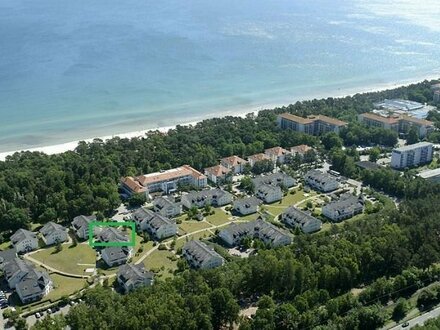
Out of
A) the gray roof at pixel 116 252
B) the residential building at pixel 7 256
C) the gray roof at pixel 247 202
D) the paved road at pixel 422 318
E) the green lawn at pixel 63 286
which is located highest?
the residential building at pixel 7 256

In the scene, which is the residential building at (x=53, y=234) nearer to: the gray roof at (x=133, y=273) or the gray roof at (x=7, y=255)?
the gray roof at (x=7, y=255)

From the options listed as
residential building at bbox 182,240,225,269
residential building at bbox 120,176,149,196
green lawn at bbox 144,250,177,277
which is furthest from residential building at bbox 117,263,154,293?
residential building at bbox 120,176,149,196

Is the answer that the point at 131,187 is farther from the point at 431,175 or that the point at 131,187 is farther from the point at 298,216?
the point at 431,175

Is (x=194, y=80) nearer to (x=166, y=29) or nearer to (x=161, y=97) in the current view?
(x=161, y=97)

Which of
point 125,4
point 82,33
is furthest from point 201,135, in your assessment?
point 125,4

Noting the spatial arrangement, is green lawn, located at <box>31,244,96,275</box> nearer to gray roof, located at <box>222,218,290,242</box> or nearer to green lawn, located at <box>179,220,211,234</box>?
green lawn, located at <box>179,220,211,234</box>

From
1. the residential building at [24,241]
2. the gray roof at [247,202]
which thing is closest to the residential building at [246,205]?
the gray roof at [247,202]
